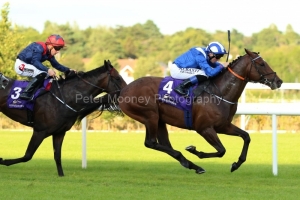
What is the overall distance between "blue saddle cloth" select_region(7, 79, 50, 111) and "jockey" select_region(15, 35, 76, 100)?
68 millimetres

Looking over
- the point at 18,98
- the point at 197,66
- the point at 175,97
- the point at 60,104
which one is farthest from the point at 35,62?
the point at 197,66

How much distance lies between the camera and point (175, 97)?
10188 millimetres

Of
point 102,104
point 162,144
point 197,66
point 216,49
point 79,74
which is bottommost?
point 162,144

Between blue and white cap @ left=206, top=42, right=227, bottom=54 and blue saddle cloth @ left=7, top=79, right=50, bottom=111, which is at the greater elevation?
blue and white cap @ left=206, top=42, right=227, bottom=54

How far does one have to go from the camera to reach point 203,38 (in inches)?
3836

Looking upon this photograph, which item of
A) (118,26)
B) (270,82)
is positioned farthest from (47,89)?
(118,26)

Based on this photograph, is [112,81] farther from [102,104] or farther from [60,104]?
[60,104]

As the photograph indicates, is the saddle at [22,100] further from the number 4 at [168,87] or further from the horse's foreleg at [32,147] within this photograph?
the number 4 at [168,87]

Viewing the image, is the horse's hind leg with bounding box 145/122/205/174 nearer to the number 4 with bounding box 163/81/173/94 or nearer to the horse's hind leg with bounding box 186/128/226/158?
the horse's hind leg with bounding box 186/128/226/158

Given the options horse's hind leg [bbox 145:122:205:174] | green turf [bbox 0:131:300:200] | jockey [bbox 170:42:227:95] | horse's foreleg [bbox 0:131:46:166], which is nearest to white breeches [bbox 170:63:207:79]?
jockey [bbox 170:42:227:95]

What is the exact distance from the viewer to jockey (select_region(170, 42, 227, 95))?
10164 millimetres

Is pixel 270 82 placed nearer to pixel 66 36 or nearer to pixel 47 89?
pixel 47 89

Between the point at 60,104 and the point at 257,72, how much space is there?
8.89 feet

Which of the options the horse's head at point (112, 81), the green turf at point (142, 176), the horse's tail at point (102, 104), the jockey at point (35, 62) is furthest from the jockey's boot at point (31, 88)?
the green turf at point (142, 176)
